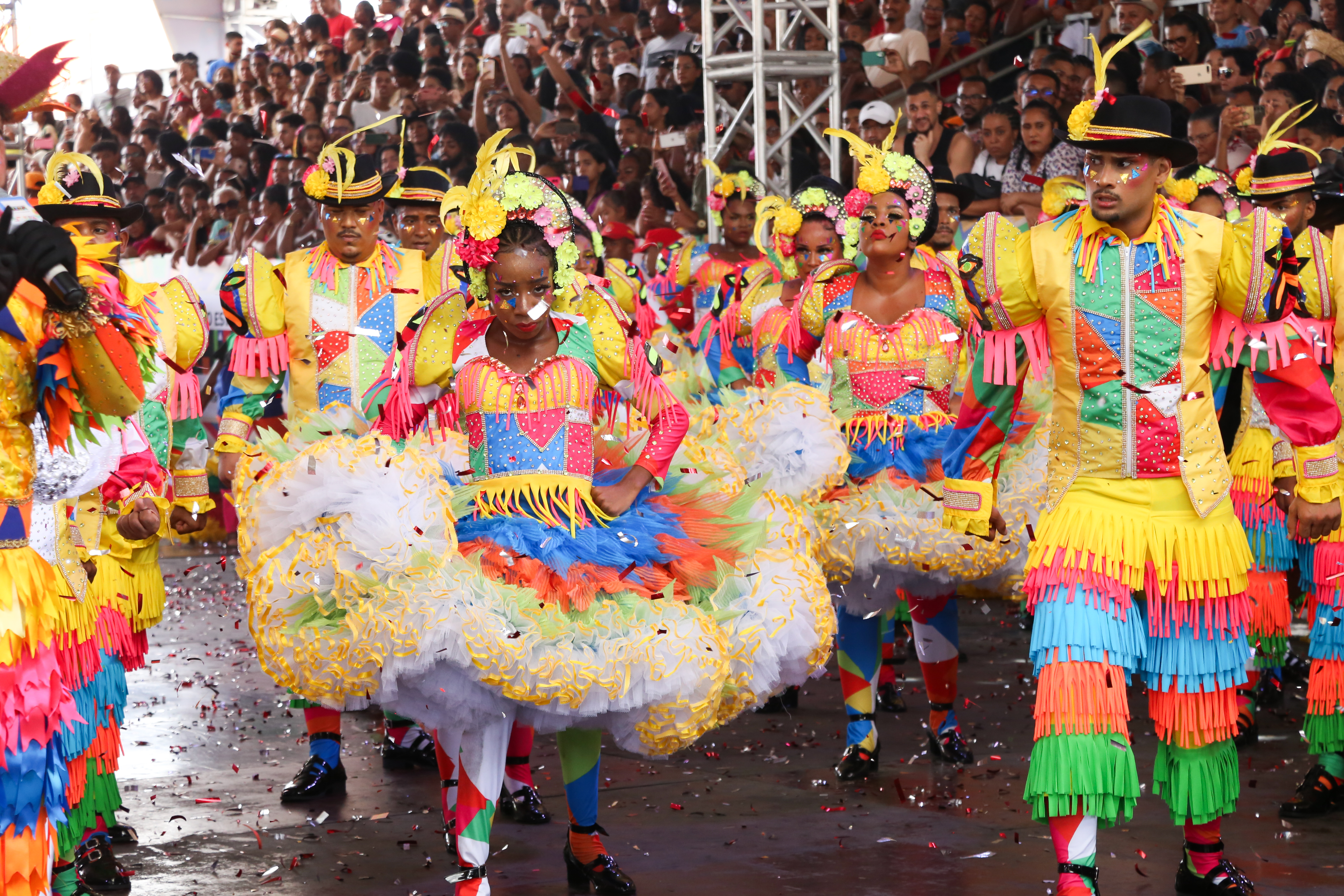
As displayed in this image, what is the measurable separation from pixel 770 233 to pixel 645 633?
23.4ft

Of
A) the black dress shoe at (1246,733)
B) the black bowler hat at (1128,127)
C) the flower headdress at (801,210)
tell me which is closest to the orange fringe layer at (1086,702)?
the black bowler hat at (1128,127)

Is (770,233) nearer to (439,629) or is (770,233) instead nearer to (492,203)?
(492,203)

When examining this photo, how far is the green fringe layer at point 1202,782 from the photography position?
464 cm

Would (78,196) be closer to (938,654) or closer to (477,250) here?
(477,250)

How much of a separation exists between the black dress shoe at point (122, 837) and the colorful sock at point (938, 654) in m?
3.05

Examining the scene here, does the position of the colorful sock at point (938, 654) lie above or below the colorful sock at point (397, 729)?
above

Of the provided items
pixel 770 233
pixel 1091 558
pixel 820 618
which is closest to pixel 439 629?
pixel 820 618

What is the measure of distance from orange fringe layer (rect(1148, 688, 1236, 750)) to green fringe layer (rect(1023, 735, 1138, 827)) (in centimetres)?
24

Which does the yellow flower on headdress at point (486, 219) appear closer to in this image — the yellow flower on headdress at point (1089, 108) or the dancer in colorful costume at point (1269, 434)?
the yellow flower on headdress at point (1089, 108)

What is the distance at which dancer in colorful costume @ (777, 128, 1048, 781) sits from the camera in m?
6.20

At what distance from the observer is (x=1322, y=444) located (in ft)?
15.3

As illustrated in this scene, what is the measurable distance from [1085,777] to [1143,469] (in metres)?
0.88

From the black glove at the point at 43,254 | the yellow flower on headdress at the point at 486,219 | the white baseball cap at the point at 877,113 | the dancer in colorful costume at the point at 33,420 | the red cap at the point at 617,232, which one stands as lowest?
the dancer in colorful costume at the point at 33,420

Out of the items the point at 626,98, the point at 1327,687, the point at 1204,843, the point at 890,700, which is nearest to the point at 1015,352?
the point at 1204,843
